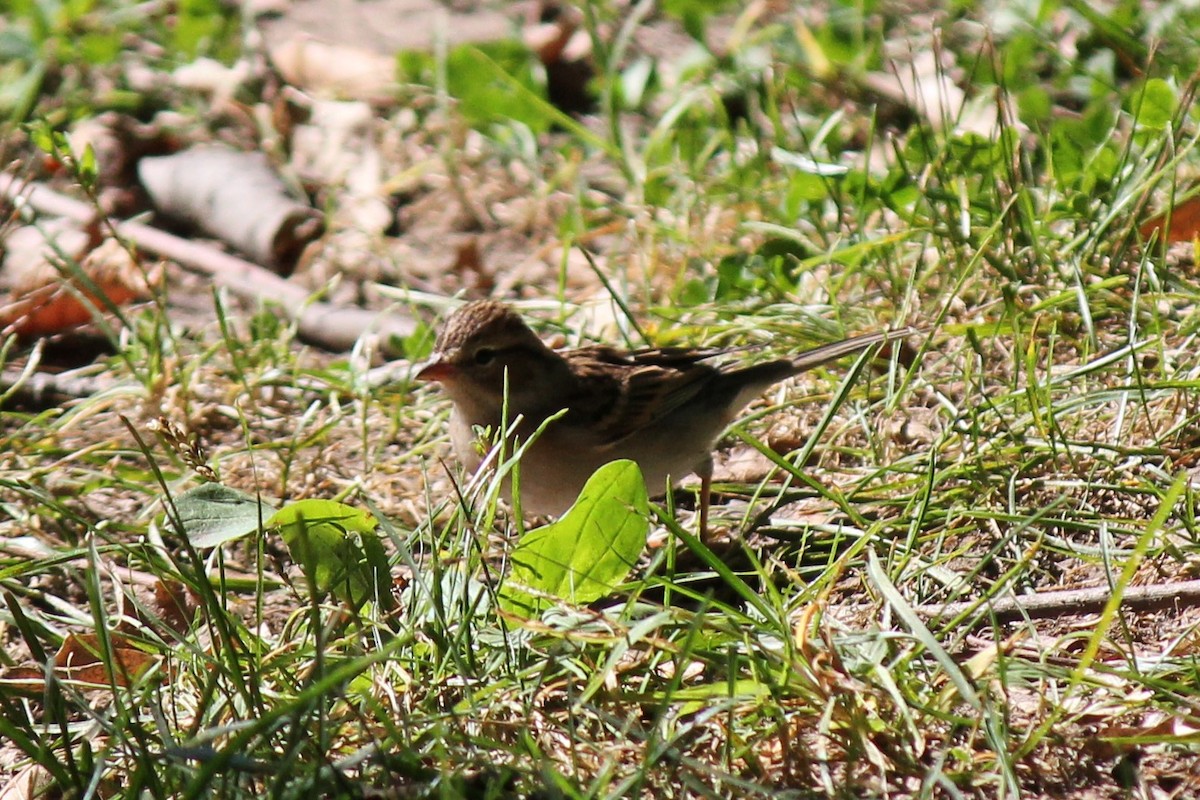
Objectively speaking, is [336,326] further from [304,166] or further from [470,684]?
[470,684]

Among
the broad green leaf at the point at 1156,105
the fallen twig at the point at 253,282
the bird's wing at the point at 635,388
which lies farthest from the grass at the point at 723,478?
the bird's wing at the point at 635,388

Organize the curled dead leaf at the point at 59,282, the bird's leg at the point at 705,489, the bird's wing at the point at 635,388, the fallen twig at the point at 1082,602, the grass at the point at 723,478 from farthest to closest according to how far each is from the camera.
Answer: the curled dead leaf at the point at 59,282 < the bird's wing at the point at 635,388 < the bird's leg at the point at 705,489 < the fallen twig at the point at 1082,602 < the grass at the point at 723,478

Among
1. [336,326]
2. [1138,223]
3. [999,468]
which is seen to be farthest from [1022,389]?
[336,326]

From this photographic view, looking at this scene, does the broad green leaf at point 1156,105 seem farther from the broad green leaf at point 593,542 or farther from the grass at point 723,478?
the broad green leaf at point 593,542

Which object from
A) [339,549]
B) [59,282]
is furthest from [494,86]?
[339,549]

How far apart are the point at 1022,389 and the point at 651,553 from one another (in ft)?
3.84

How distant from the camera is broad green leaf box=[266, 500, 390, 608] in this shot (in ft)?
10.1

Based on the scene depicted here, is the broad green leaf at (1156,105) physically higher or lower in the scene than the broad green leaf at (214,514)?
higher

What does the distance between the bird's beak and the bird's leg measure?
825 millimetres

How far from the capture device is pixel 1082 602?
3.06 m

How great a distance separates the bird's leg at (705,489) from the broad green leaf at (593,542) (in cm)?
94

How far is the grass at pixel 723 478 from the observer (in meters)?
2.68

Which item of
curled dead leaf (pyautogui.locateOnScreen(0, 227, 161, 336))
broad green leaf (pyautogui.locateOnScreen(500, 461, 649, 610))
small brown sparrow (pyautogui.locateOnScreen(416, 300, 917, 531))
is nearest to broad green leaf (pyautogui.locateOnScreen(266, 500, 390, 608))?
broad green leaf (pyautogui.locateOnScreen(500, 461, 649, 610))

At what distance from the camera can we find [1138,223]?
4.26m
